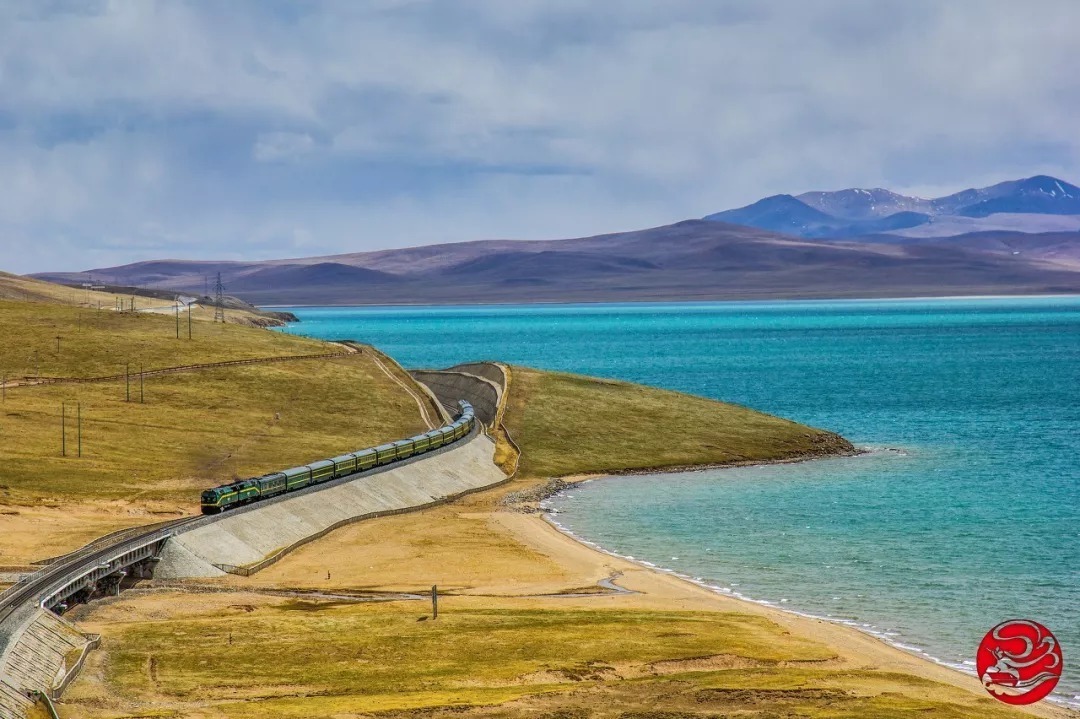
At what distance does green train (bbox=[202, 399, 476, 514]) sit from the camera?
295 feet

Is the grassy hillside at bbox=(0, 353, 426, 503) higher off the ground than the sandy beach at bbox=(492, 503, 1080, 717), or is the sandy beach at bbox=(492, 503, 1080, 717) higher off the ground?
the grassy hillside at bbox=(0, 353, 426, 503)

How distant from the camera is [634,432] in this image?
13750 centimetres

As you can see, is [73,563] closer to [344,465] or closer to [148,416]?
[344,465]

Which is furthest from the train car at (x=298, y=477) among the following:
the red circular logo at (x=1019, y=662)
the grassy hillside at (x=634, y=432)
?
the red circular logo at (x=1019, y=662)

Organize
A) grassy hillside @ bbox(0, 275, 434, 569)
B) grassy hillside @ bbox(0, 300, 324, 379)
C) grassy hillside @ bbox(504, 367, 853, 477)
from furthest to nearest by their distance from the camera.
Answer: grassy hillside @ bbox(0, 300, 324, 379), grassy hillside @ bbox(504, 367, 853, 477), grassy hillside @ bbox(0, 275, 434, 569)

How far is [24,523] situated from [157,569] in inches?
666

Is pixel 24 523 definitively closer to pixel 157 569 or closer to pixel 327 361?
pixel 157 569

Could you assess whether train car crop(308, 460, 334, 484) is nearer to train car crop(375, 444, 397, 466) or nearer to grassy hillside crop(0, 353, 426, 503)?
train car crop(375, 444, 397, 466)

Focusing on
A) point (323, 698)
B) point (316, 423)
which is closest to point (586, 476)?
point (316, 423)

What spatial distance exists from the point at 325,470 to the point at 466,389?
6150 centimetres

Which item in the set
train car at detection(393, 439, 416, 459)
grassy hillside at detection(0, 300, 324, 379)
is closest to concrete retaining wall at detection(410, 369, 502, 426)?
grassy hillside at detection(0, 300, 324, 379)

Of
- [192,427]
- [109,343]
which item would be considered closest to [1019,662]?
[192,427]

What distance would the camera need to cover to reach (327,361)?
521ft

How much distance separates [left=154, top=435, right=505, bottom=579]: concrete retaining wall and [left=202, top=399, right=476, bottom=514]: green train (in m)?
1.52
